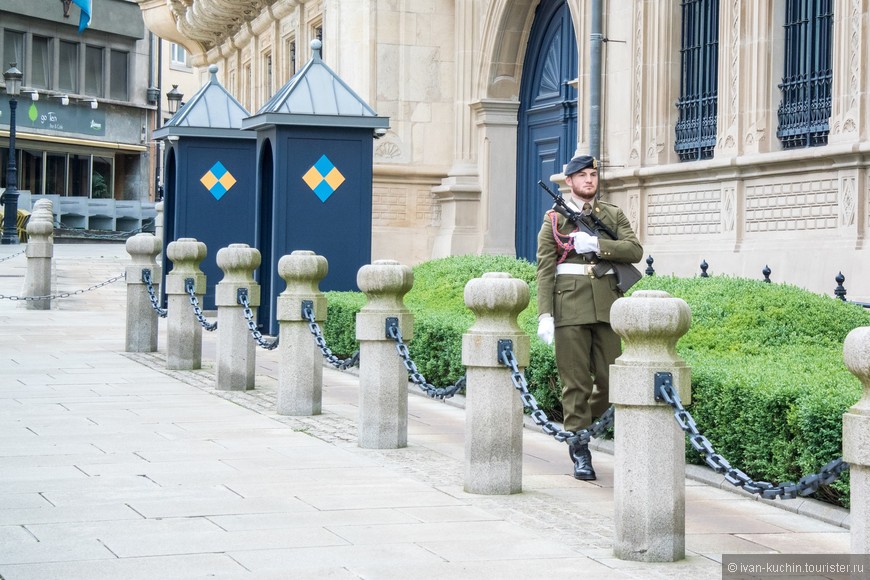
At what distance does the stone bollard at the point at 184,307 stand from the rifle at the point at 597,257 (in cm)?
650

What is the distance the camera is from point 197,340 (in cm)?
1417

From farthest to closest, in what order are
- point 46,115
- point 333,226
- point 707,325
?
point 46,115, point 333,226, point 707,325

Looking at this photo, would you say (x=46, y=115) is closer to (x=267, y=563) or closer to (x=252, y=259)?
(x=252, y=259)

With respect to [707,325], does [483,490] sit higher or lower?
lower

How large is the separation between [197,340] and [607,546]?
8466 mm

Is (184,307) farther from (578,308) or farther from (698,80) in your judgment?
(698,80)

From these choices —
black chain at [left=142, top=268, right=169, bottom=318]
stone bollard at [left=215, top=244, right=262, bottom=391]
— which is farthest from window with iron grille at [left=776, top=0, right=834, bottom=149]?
black chain at [left=142, top=268, right=169, bottom=318]

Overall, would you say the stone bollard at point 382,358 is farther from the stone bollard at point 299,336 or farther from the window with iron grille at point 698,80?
the window with iron grille at point 698,80

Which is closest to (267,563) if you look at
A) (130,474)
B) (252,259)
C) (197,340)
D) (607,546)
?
(607,546)

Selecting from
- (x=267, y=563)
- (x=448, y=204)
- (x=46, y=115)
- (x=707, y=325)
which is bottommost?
(x=267, y=563)

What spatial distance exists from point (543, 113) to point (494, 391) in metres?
15.2

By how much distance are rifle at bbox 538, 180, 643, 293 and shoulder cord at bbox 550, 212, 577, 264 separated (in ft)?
0.19

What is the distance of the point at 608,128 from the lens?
18688 mm

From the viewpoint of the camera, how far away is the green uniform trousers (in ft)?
26.9
